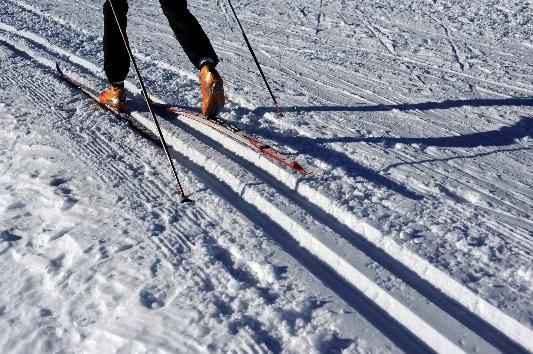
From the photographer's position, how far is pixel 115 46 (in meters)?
4.46

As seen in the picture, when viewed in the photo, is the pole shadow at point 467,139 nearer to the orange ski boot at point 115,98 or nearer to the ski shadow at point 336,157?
the ski shadow at point 336,157

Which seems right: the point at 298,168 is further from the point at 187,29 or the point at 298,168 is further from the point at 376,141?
the point at 187,29

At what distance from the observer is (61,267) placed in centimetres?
256

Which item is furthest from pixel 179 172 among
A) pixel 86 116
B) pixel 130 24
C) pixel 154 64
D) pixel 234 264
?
pixel 130 24

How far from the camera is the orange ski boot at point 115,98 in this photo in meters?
4.55

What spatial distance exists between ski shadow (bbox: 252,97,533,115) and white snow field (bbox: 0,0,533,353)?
0.03 metres

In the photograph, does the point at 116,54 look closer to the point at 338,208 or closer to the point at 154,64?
the point at 154,64

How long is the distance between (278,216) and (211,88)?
141 centimetres

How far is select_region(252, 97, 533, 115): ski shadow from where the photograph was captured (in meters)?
4.64

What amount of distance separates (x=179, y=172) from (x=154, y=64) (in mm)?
2835

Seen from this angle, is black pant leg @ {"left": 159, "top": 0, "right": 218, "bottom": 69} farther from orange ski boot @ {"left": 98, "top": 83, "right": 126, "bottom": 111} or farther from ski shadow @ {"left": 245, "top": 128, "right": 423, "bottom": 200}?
orange ski boot @ {"left": 98, "top": 83, "right": 126, "bottom": 111}

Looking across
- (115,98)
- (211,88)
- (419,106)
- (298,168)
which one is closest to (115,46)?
(115,98)

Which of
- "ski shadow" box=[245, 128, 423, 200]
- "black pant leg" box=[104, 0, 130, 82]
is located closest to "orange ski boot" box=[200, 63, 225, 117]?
"ski shadow" box=[245, 128, 423, 200]

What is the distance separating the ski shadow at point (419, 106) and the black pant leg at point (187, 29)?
80 cm
